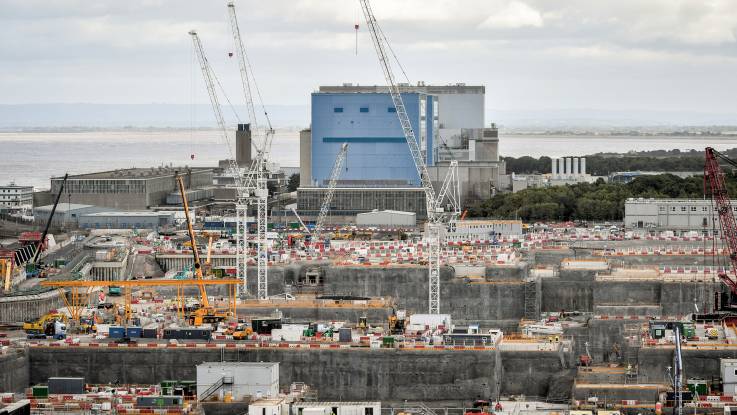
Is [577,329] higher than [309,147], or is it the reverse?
[309,147]

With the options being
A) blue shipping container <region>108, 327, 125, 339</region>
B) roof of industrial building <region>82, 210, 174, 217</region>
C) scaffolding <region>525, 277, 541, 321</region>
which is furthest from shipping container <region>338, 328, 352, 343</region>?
roof of industrial building <region>82, 210, 174, 217</region>

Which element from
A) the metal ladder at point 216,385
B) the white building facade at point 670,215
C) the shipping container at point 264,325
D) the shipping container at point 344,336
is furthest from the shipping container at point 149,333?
the white building facade at point 670,215

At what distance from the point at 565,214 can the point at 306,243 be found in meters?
30.7

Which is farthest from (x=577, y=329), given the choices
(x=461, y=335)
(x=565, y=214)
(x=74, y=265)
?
(x=565, y=214)

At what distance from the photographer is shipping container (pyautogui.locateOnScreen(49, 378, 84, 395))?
5660cm

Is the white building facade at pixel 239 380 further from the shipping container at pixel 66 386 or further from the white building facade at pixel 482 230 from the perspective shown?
the white building facade at pixel 482 230

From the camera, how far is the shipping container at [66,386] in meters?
56.6

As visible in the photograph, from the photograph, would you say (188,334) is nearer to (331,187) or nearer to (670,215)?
(670,215)

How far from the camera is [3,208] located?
491 ft

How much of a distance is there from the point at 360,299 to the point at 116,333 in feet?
53.9

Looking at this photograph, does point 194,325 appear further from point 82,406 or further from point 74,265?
point 74,265

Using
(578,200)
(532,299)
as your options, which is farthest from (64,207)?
(532,299)

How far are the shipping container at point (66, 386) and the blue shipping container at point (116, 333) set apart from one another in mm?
Result: 9522

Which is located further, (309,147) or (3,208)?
(3,208)
